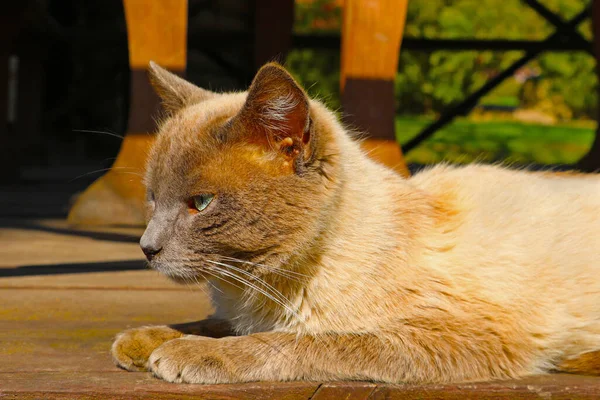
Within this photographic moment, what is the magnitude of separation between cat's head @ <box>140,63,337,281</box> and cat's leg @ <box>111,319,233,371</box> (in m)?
0.17

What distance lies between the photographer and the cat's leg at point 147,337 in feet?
6.28

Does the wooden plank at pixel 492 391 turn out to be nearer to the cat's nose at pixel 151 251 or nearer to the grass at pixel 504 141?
the cat's nose at pixel 151 251

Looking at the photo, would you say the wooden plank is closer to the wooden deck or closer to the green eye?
the wooden deck

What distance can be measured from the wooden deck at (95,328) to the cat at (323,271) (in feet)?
0.22

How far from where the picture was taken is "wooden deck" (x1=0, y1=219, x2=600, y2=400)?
1.75 meters

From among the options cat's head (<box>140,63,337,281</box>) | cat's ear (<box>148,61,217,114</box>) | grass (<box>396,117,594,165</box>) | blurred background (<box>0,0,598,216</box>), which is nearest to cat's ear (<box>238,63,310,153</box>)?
cat's head (<box>140,63,337,281</box>)

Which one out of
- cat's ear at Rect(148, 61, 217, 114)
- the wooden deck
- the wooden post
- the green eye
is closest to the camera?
the wooden deck

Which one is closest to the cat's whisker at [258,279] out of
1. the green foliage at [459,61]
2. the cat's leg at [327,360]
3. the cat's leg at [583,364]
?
the cat's leg at [327,360]

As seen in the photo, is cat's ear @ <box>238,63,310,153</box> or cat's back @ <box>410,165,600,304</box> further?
cat's back @ <box>410,165,600,304</box>

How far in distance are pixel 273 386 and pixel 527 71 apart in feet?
29.7

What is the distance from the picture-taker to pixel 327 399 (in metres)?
1.76

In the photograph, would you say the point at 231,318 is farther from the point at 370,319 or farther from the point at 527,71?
the point at 527,71

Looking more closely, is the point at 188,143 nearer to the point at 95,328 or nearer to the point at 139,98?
the point at 95,328

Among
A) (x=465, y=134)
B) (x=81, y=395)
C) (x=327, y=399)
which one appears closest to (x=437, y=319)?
(x=327, y=399)
